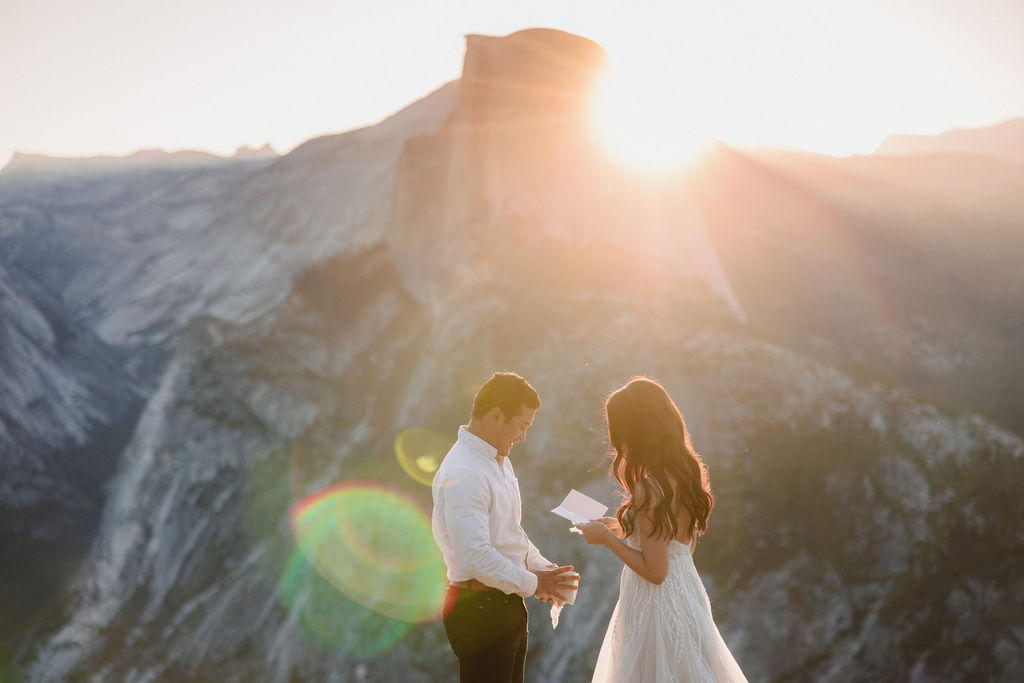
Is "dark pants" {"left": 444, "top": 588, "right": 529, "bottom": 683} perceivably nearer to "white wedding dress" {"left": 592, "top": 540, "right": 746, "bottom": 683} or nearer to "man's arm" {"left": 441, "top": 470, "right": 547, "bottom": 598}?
"man's arm" {"left": 441, "top": 470, "right": 547, "bottom": 598}

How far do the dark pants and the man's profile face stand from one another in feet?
3.36

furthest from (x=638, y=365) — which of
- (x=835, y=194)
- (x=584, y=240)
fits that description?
(x=835, y=194)

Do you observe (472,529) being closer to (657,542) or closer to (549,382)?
(657,542)

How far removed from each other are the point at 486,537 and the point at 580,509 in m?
0.80

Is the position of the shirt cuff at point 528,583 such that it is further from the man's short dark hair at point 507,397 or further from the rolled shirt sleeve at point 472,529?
the man's short dark hair at point 507,397

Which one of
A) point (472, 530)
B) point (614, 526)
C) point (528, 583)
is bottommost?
point (528, 583)

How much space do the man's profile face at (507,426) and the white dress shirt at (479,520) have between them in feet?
0.26

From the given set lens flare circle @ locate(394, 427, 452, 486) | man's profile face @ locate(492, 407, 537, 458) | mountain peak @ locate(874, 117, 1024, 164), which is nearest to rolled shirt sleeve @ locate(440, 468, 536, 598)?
man's profile face @ locate(492, 407, 537, 458)

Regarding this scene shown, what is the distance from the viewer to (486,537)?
429 centimetres

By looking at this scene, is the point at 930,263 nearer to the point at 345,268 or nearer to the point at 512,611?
the point at 345,268

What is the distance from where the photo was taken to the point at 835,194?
26906 millimetres

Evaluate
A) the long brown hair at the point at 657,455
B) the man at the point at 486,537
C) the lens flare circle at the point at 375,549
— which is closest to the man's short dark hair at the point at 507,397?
the man at the point at 486,537

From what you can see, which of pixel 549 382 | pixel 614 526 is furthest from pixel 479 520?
pixel 549 382

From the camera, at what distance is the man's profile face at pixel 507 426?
15.0 ft
